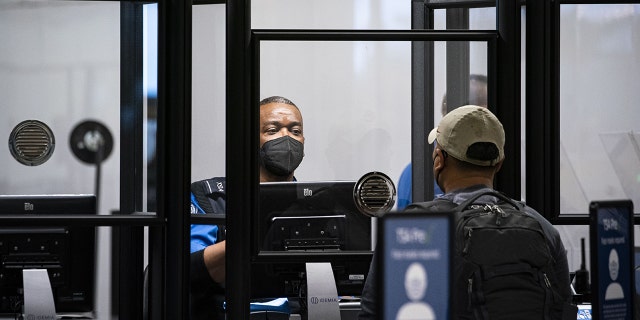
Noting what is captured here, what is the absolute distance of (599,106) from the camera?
419 centimetres

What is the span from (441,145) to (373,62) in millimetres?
988

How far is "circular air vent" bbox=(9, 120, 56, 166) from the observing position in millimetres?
4016

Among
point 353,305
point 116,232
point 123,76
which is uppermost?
point 123,76

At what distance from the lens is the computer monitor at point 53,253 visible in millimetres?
3998

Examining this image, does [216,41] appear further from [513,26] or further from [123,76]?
[513,26]

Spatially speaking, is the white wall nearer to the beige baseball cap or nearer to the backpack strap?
the beige baseball cap

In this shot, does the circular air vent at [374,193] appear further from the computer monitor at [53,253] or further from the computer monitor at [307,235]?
the computer monitor at [53,253]

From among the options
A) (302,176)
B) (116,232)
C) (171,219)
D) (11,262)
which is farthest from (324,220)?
(11,262)

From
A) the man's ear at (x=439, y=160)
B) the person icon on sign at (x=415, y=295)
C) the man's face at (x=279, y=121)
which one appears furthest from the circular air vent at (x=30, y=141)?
the person icon on sign at (x=415, y=295)

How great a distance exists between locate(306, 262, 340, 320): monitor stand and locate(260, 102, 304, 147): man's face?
548mm

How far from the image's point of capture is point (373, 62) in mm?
4113

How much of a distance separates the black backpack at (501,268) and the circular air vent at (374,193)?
119 cm

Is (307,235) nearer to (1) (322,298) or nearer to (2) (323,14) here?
(1) (322,298)

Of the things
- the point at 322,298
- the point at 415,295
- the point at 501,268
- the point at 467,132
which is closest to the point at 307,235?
the point at 322,298
